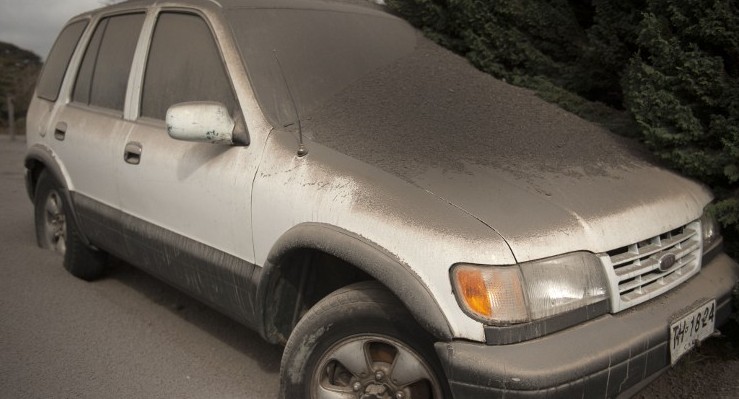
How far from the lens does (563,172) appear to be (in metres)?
2.72

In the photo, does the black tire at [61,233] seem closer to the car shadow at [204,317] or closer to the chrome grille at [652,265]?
the car shadow at [204,317]

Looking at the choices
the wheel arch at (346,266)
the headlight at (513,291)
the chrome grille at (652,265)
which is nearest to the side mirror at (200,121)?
the wheel arch at (346,266)

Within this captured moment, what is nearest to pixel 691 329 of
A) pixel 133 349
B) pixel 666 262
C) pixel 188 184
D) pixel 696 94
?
pixel 666 262

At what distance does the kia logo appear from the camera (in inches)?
99.9

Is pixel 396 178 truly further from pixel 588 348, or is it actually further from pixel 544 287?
pixel 588 348

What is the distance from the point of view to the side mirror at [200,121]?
2.82 m

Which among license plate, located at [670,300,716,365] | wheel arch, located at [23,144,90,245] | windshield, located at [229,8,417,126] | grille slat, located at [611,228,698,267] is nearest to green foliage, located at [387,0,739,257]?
grille slat, located at [611,228,698,267]

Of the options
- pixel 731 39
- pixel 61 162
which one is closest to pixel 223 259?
pixel 61 162

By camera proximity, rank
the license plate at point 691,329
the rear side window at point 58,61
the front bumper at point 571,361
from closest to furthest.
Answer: the front bumper at point 571,361
the license plate at point 691,329
the rear side window at point 58,61

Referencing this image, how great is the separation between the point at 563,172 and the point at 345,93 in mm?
1159

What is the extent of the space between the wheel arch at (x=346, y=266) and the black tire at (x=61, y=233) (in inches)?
90.8

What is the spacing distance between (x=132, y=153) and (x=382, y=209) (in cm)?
189

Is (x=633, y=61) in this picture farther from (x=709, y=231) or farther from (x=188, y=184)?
(x=188, y=184)

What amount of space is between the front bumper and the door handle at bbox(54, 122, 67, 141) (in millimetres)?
3376
